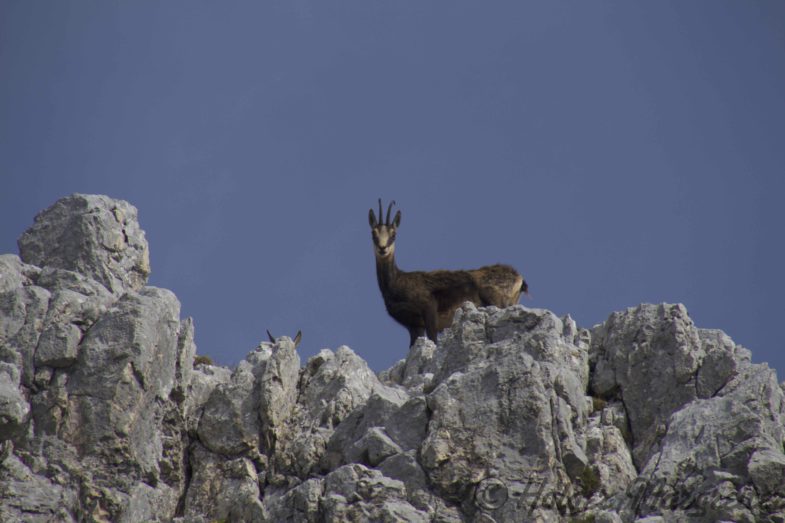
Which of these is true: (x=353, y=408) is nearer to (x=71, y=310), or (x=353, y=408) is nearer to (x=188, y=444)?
(x=188, y=444)

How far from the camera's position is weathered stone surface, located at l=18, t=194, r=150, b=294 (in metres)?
24.8

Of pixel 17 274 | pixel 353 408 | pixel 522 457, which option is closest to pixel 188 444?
pixel 353 408

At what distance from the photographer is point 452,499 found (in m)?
17.8

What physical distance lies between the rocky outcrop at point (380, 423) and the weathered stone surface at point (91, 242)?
8.18 feet

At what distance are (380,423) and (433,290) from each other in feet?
40.3

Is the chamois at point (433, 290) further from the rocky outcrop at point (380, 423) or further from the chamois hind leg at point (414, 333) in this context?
the rocky outcrop at point (380, 423)

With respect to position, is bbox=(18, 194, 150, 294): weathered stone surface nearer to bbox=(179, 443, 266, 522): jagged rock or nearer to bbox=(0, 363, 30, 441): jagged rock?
bbox=(0, 363, 30, 441): jagged rock

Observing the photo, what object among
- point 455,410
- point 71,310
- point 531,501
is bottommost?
point 531,501

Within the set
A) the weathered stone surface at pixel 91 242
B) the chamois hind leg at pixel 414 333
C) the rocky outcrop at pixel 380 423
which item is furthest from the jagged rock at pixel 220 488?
the chamois hind leg at pixel 414 333

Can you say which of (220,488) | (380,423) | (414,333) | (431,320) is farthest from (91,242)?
(414,333)

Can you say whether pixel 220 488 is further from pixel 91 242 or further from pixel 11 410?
pixel 91 242

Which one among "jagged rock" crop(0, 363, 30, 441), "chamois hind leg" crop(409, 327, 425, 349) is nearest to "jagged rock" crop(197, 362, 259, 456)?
"jagged rock" crop(0, 363, 30, 441)

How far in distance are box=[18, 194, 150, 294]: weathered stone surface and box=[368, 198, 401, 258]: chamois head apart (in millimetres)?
7845

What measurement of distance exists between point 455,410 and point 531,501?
212 cm
